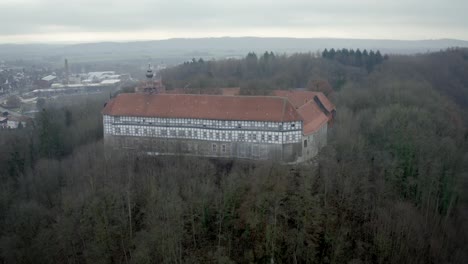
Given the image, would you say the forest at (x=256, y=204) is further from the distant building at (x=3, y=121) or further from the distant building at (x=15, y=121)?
the distant building at (x=3, y=121)

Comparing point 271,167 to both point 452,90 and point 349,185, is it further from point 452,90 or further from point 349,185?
point 452,90

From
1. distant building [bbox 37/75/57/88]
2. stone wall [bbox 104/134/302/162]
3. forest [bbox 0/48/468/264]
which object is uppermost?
distant building [bbox 37/75/57/88]

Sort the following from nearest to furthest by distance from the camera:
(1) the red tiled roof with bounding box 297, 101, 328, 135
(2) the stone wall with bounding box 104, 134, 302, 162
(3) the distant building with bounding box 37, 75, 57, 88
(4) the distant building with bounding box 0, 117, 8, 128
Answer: (2) the stone wall with bounding box 104, 134, 302, 162 → (1) the red tiled roof with bounding box 297, 101, 328, 135 → (4) the distant building with bounding box 0, 117, 8, 128 → (3) the distant building with bounding box 37, 75, 57, 88

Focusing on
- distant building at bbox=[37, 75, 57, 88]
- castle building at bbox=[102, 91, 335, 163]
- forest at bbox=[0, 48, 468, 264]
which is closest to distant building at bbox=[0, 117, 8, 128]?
forest at bbox=[0, 48, 468, 264]

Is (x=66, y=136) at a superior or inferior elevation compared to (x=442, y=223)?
superior

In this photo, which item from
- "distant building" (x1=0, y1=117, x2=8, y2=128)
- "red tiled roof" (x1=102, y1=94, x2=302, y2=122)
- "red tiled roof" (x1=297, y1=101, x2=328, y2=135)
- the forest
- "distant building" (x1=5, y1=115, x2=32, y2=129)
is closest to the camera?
the forest

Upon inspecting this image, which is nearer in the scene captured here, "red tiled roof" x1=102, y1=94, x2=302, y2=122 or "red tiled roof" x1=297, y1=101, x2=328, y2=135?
"red tiled roof" x1=102, y1=94, x2=302, y2=122

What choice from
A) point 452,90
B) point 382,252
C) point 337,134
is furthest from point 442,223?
point 452,90

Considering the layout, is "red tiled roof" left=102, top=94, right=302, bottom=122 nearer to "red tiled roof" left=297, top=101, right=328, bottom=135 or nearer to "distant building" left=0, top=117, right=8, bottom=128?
"red tiled roof" left=297, top=101, right=328, bottom=135

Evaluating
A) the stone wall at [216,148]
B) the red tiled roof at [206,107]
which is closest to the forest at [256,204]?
the stone wall at [216,148]
